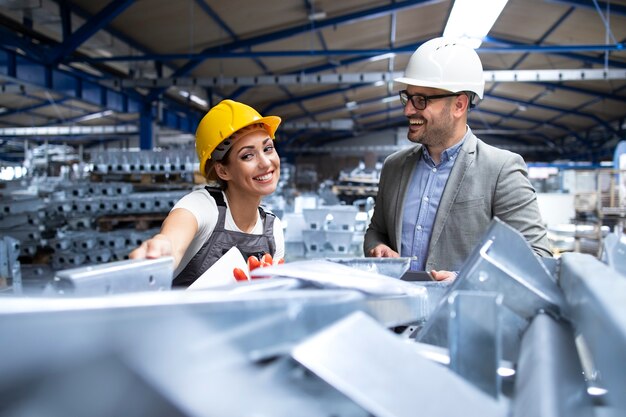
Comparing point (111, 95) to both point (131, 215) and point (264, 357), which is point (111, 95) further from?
point (264, 357)

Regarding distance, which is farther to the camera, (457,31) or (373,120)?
(373,120)

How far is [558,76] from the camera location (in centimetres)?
933

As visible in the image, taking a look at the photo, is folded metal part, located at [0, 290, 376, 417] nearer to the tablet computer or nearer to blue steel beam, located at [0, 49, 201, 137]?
the tablet computer

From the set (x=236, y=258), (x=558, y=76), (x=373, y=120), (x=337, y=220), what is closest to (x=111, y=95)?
(x=337, y=220)

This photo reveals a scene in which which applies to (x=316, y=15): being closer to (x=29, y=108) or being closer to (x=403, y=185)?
(x=403, y=185)

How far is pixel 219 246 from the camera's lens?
203 cm

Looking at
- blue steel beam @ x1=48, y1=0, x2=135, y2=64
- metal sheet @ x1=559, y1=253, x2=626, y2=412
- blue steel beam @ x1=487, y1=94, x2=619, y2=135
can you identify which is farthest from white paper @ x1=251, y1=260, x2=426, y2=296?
blue steel beam @ x1=487, y1=94, x2=619, y2=135

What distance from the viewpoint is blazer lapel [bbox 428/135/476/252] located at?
2285mm

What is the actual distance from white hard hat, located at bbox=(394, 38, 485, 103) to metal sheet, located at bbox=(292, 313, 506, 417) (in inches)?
72.6

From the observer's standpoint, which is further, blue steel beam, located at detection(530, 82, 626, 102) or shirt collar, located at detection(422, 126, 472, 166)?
blue steel beam, located at detection(530, 82, 626, 102)

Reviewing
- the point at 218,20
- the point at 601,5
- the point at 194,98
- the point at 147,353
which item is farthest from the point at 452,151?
the point at 194,98

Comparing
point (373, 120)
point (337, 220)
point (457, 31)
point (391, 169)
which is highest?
point (373, 120)

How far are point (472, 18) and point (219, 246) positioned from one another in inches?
178

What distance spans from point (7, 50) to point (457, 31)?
6309 millimetres
